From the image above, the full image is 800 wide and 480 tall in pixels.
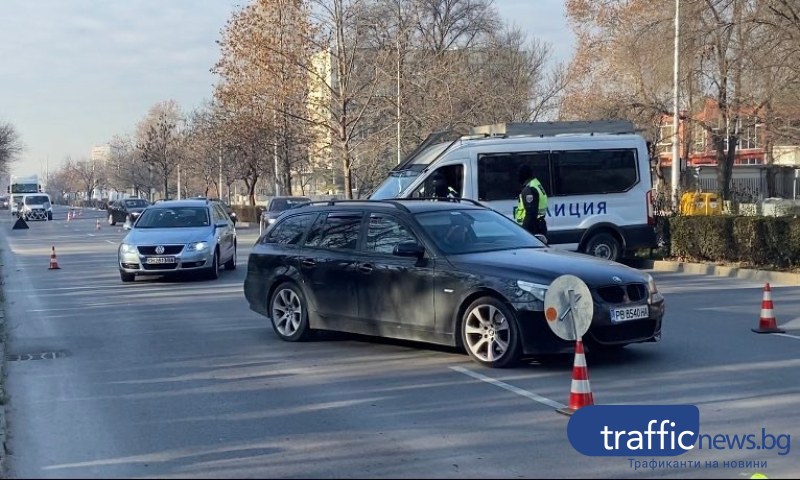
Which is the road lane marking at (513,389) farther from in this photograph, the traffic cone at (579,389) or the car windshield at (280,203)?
the car windshield at (280,203)

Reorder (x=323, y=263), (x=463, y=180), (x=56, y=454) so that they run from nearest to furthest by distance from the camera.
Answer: (x=56, y=454) < (x=323, y=263) < (x=463, y=180)

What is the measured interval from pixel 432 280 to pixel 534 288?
1186 mm

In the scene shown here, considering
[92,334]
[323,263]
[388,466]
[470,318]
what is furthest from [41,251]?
[388,466]

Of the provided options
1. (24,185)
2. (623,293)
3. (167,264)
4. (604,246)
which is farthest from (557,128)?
(24,185)

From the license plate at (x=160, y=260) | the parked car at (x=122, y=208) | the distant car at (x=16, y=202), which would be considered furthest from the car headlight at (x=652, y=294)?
the distant car at (x=16, y=202)

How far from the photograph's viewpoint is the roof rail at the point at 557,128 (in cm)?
2062

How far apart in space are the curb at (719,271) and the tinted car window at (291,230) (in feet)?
32.3

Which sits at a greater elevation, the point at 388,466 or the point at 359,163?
the point at 359,163

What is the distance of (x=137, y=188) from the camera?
353 ft

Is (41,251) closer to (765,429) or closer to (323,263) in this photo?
(323,263)

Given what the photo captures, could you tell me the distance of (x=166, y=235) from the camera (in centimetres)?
1895

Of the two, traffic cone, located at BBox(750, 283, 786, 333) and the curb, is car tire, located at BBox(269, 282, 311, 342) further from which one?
the curb

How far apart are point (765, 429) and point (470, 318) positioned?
10.6 feet

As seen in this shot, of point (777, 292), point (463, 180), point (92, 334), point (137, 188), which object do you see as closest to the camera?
point (92, 334)
